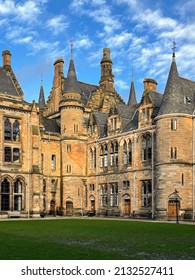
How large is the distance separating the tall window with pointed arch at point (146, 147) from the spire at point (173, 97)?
4.08 m

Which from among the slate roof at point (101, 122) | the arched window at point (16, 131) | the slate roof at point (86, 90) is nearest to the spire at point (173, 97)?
the slate roof at point (101, 122)

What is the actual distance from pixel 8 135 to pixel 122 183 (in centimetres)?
1543

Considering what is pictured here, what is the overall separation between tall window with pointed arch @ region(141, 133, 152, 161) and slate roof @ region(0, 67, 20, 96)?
18.0 m

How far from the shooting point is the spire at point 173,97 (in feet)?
153

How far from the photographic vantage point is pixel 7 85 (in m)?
56.8

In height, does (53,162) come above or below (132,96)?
below

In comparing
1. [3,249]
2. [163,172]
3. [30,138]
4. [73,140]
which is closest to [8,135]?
[30,138]

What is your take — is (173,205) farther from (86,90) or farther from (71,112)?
(86,90)

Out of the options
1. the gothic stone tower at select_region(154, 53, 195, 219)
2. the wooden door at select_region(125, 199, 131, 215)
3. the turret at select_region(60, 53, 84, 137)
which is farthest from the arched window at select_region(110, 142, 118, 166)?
the gothic stone tower at select_region(154, 53, 195, 219)

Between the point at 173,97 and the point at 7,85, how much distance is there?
74.2 ft

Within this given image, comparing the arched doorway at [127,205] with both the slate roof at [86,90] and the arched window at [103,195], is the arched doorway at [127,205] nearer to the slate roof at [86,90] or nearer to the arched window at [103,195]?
the arched window at [103,195]

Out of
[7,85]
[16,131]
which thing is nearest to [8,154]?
[16,131]

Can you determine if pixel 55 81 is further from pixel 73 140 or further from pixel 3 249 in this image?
pixel 3 249

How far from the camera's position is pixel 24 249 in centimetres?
1633
